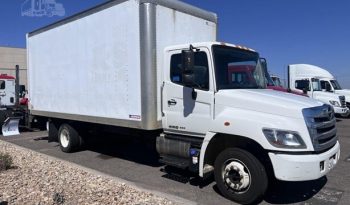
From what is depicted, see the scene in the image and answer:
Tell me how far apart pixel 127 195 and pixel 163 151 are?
4.52 ft

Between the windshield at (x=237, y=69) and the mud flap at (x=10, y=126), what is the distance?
36.7 feet

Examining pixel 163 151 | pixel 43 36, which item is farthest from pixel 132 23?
pixel 43 36

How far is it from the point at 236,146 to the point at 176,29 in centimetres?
278

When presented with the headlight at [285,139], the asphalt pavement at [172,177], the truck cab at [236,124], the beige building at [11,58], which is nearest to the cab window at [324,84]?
the asphalt pavement at [172,177]

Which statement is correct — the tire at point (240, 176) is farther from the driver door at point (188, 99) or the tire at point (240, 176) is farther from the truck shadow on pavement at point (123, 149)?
the truck shadow on pavement at point (123, 149)

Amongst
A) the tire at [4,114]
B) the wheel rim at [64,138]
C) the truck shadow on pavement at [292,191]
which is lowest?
the truck shadow on pavement at [292,191]

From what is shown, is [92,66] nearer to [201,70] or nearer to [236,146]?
[201,70]

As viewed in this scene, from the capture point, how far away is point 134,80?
681 cm

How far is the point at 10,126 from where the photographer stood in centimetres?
1428

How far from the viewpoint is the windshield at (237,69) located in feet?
19.3

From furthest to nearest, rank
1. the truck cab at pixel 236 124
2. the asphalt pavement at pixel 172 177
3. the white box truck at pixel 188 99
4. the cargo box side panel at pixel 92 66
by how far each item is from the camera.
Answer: the cargo box side panel at pixel 92 66 → the asphalt pavement at pixel 172 177 → the white box truck at pixel 188 99 → the truck cab at pixel 236 124

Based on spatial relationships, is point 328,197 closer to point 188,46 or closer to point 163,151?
point 163,151

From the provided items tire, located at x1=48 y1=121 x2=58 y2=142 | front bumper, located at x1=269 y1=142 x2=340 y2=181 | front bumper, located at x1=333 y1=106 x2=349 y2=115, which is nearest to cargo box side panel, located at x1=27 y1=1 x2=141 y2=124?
tire, located at x1=48 y1=121 x2=58 y2=142

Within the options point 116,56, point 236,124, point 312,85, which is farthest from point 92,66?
point 312,85
